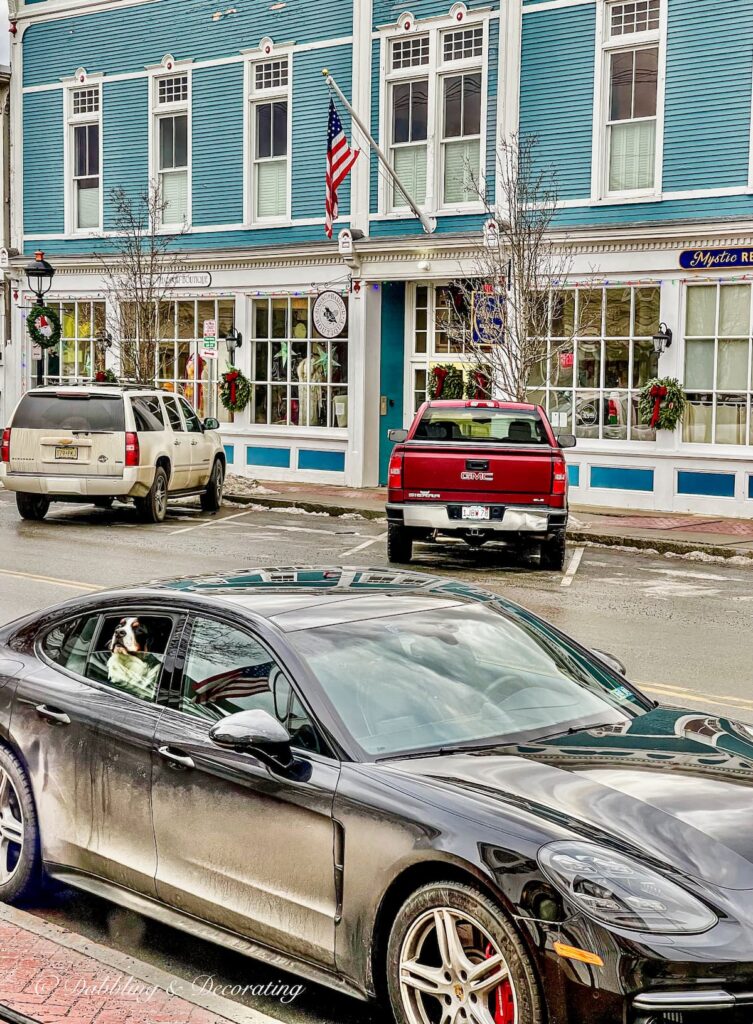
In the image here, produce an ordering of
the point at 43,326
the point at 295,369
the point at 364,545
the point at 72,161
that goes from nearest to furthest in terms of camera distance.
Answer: the point at 364,545
the point at 295,369
the point at 43,326
the point at 72,161

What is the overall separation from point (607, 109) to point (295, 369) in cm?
782

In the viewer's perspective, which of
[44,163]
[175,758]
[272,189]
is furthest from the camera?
[44,163]

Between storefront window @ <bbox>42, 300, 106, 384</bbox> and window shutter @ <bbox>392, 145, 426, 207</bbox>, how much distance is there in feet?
27.4

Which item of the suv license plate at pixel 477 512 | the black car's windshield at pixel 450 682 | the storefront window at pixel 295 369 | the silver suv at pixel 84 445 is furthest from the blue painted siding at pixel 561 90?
the black car's windshield at pixel 450 682

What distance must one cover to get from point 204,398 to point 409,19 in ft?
27.5

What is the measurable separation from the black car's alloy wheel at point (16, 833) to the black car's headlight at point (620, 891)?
251cm

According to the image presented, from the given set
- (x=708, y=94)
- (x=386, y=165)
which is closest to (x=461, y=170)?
(x=386, y=165)

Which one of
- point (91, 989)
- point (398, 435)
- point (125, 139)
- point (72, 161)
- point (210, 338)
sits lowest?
point (91, 989)

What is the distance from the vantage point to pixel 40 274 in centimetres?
2781

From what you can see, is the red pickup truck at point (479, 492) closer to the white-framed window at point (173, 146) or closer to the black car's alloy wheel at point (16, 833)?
the black car's alloy wheel at point (16, 833)

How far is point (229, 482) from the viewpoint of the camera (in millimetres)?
25203

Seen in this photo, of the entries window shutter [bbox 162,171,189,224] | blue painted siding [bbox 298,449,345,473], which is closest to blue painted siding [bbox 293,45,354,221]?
window shutter [bbox 162,171,189,224]

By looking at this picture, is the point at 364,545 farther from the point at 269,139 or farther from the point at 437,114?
the point at 269,139

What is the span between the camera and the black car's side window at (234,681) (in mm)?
4910
